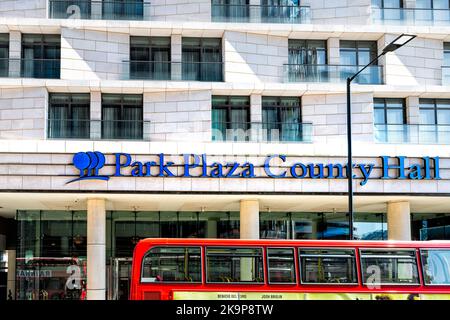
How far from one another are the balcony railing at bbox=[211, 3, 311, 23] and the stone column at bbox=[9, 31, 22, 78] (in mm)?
8476

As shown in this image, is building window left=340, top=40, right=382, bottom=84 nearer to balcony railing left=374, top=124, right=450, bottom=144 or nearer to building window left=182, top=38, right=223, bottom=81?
balcony railing left=374, top=124, right=450, bottom=144

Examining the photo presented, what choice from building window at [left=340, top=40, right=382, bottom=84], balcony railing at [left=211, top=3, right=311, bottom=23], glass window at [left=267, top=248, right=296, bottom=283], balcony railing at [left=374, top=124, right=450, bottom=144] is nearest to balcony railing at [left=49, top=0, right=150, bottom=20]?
balcony railing at [left=211, top=3, right=311, bottom=23]

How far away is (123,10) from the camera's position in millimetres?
28781

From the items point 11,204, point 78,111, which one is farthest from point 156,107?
point 11,204

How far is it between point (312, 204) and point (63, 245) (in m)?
11.6

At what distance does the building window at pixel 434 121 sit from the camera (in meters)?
28.8

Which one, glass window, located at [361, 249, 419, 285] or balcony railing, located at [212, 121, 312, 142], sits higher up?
balcony railing, located at [212, 121, 312, 142]

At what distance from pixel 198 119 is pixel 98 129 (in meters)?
4.24

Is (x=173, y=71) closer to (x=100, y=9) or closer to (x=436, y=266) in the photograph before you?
(x=100, y=9)

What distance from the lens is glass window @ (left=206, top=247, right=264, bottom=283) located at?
49.3 feet

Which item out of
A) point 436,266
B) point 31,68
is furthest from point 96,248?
point 436,266
